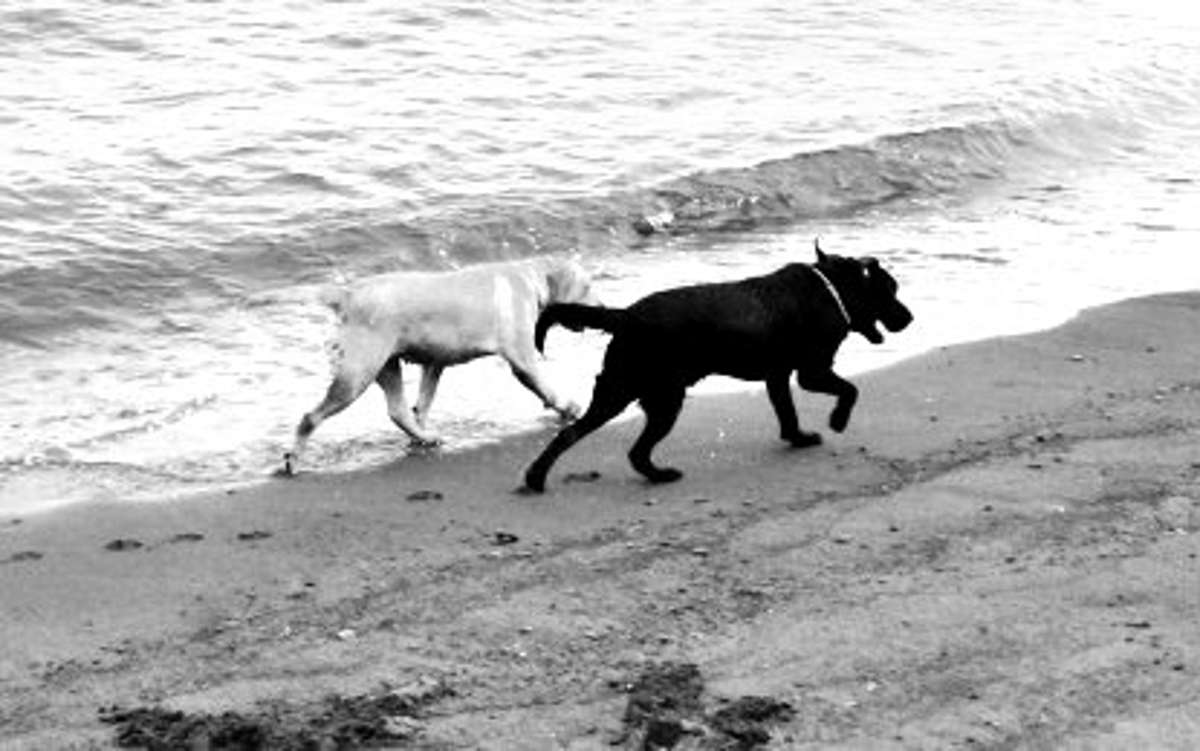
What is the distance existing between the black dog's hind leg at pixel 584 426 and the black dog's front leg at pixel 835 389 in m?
0.94

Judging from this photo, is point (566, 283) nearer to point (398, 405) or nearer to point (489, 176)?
point (398, 405)

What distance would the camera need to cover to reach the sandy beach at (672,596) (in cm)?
672

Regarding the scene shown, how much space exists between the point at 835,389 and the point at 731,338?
2.07ft

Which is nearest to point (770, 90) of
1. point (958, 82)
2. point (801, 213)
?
point (958, 82)

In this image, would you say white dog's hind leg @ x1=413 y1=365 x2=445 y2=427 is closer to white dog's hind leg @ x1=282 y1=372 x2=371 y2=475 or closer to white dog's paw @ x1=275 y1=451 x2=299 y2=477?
white dog's hind leg @ x1=282 y1=372 x2=371 y2=475

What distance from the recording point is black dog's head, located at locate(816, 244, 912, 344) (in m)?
10.2

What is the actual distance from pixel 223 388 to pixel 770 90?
35.6ft

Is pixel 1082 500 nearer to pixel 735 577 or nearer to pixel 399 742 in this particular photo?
pixel 735 577

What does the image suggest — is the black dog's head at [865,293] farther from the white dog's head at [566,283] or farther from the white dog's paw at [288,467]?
the white dog's paw at [288,467]

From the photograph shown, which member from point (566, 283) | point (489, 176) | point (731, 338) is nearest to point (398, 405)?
point (566, 283)

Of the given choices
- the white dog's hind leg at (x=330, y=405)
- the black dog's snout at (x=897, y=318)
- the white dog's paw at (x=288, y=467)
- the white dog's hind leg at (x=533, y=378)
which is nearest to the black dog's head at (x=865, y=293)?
the black dog's snout at (x=897, y=318)

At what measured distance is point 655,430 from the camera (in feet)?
31.3

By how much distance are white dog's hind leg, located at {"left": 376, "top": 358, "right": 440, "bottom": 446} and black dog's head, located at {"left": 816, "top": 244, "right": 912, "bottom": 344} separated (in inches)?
77.2

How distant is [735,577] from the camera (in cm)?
811
